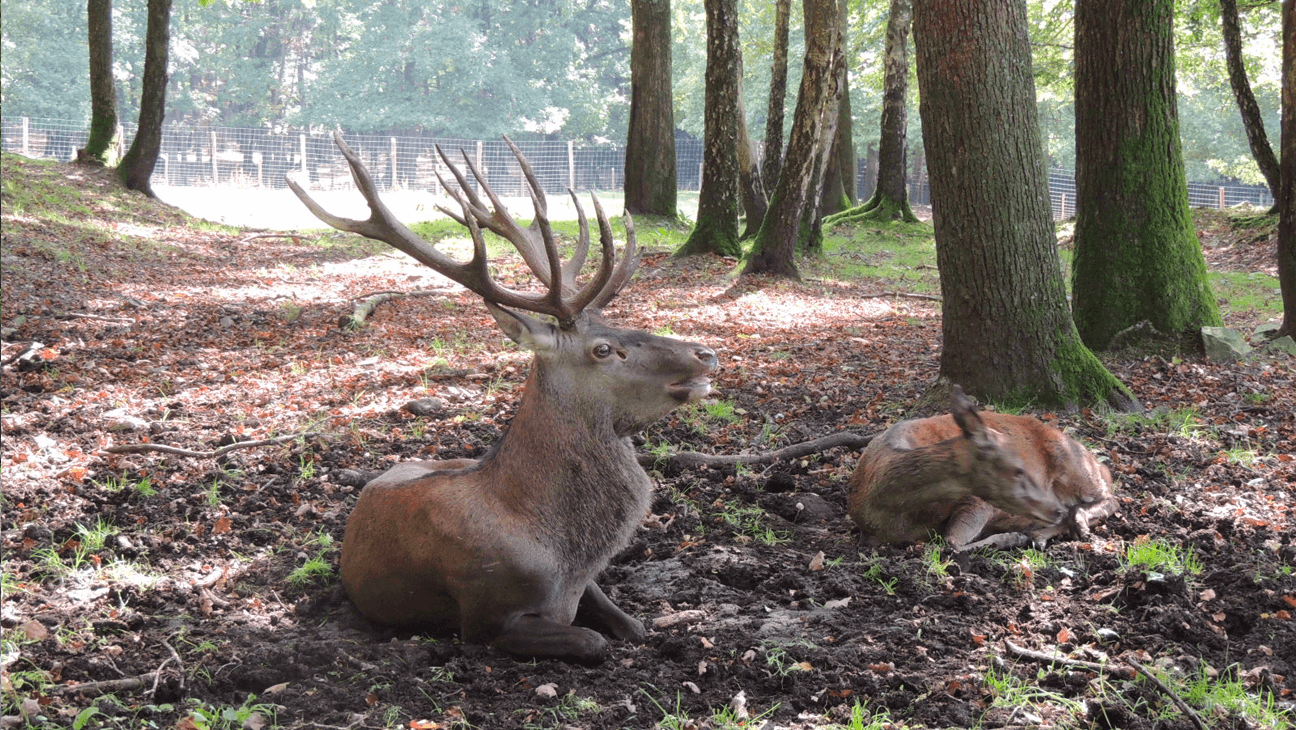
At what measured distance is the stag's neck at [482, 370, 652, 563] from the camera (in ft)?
14.1

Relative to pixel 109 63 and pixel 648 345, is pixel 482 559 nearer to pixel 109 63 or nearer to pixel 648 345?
pixel 648 345

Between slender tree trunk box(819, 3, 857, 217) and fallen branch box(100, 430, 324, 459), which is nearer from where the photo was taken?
fallen branch box(100, 430, 324, 459)

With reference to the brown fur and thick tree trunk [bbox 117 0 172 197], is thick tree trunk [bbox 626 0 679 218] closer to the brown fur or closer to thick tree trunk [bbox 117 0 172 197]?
thick tree trunk [bbox 117 0 172 197]

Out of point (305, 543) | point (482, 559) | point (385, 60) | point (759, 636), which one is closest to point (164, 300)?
point (305, 543)

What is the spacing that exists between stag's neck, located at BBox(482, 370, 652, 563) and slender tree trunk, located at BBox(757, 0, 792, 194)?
1373 cm

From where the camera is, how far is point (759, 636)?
414cm

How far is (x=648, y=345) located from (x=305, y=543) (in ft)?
6.85

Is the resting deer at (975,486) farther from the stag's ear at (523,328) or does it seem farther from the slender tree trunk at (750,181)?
the slender tree trunk at (750,181)

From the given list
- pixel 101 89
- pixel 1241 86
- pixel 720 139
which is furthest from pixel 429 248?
pixel 101 89

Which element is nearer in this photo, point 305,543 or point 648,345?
point 648,345

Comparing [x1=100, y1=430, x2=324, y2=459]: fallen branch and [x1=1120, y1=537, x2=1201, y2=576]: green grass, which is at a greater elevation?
[x1=100, y1=430, x2=324, y2=459]: fallen branch

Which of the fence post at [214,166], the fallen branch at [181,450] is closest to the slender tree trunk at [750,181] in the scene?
the fallen branch at [181,450]

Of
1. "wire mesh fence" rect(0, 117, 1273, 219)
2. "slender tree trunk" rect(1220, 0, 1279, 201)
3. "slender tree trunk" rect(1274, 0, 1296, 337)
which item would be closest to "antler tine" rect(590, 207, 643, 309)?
"slender tree trunk" rect(1274, 0, 1296, 337)

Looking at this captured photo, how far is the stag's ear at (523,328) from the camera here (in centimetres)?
424
